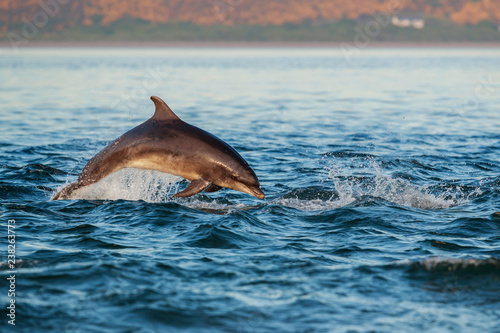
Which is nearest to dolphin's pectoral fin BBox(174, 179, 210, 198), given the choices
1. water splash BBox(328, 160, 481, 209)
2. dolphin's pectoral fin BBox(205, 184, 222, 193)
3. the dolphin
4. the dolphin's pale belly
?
the dolphin

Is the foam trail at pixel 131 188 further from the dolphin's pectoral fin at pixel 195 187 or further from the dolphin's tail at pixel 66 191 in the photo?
the dolphin's pectoral fin at pixel 195 187

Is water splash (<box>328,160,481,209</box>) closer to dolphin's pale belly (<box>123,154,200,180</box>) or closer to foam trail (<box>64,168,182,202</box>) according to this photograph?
dolphin's pale belly (<box>123,154,200,180</box>)

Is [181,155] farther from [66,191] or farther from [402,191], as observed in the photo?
[402,191]

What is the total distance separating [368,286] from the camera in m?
9.59

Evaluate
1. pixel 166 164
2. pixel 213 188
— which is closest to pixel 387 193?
pixel 213 188

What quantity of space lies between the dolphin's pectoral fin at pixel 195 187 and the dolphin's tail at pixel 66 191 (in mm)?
2716

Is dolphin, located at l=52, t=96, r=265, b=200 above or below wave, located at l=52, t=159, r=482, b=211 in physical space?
above

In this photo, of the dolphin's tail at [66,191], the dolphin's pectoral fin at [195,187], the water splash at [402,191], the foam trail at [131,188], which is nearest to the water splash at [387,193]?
the water splash at [402,191]

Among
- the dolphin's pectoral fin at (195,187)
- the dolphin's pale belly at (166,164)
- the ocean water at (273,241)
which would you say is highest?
the dolphin's pale belly at (166,164)

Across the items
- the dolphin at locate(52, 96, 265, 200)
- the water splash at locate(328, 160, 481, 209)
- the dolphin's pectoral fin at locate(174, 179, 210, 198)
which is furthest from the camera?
the water splash at locate(328, 160, 481, 209)

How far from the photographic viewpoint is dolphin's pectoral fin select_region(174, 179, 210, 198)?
1312cm

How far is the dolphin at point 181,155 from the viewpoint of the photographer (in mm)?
13508

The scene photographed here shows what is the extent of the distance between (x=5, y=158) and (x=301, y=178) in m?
9.18

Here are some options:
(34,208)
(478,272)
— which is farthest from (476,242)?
(34,208)
